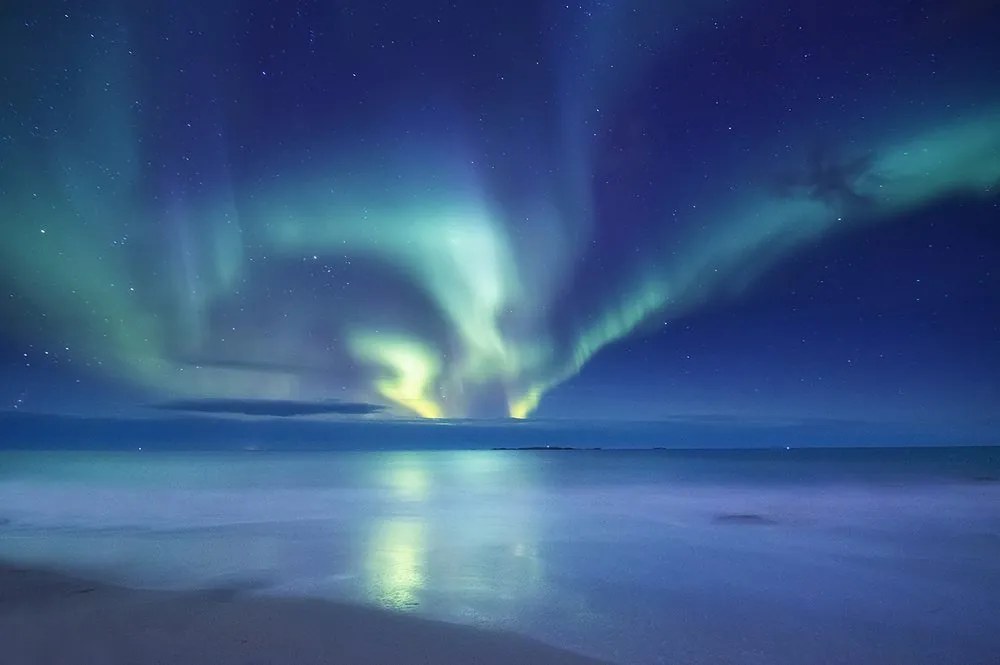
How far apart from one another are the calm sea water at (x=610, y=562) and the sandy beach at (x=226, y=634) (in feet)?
1.61

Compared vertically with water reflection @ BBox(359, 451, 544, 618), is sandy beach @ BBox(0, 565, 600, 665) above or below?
above

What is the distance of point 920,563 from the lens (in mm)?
10195

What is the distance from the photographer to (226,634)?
602 centimetres

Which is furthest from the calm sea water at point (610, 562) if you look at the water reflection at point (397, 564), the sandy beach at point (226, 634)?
the sandy beach at point (226, 634)

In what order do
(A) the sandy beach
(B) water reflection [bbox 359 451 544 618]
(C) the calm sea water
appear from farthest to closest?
(B) water reflection [bbox 359 451 544 618] → (C) the calm sea water → (A) the sandy beach

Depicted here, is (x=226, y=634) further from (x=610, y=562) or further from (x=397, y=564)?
(x=610, y=562)

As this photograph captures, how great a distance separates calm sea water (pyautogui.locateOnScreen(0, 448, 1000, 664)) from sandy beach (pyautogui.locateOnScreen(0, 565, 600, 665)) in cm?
49

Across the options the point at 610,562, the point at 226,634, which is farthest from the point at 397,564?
the point at 226,634

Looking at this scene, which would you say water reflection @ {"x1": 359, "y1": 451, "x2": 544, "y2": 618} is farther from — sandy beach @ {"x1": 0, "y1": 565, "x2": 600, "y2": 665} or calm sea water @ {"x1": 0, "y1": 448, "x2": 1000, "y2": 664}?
sandy beach @ {"x1": 0, "y1": 565, "x2": 600, "y2": 665}

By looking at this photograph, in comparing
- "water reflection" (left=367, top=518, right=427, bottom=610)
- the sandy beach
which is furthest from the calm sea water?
the sandy beach

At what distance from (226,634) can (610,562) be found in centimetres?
567

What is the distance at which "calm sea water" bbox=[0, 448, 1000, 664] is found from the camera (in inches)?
249

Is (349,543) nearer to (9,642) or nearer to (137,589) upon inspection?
(137,589)

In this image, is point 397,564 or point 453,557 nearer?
point 397,564
